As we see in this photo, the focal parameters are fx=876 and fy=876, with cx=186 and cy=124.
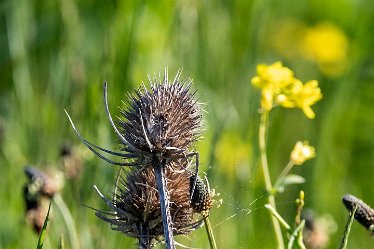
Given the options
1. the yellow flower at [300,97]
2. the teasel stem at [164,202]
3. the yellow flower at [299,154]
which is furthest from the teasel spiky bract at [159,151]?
the yellow flower at [300,97]

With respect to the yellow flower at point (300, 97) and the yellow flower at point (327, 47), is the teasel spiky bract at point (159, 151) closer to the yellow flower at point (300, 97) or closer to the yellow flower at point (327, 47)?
the yellow flower at point (300, 97)

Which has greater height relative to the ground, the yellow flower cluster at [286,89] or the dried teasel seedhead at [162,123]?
the yellow flower cluster at [286,89]

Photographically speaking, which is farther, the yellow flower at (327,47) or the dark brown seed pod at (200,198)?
the yellow flower at (327,47)

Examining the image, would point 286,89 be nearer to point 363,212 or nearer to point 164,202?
point 363,212

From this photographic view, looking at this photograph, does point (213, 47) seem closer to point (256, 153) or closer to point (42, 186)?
point (256, 153)

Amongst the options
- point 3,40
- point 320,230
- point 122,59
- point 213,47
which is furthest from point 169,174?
point 3,40

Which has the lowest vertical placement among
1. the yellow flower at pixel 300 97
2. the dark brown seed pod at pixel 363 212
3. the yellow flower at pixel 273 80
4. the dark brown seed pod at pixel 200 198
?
the dark brown seed pod at pixel 363 212

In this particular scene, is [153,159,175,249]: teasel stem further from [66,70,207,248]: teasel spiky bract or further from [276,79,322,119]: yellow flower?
[276,79,322,119]: yellow flower

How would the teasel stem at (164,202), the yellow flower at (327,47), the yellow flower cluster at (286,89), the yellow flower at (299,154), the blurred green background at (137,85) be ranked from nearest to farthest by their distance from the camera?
the teasel stem at (164,202) < the yellow flower at (299,154) < the yellow flower cluster at (286,89) < the blurred green background at (137,85) < the yellow flower at (327,47)

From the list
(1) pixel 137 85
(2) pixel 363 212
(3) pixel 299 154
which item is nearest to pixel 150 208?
(2) pixel 363 212
